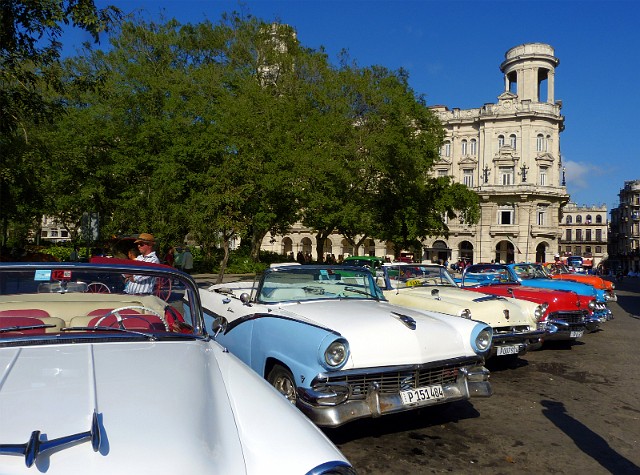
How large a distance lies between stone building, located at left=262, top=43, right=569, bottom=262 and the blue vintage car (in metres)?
48.0

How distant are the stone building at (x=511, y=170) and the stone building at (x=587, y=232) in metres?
58.5

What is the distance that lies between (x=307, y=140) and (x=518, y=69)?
5136cm

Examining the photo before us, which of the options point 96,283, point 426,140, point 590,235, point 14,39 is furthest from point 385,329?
point 590,235

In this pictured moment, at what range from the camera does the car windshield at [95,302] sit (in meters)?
3.34

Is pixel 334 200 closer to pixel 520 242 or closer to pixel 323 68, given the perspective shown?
pixel 323 68

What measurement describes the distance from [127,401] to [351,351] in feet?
8.47

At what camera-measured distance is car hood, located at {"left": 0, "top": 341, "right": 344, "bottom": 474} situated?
2.00 m

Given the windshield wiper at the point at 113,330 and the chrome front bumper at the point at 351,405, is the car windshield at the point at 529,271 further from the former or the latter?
the windshield wiper at the point at 113,330

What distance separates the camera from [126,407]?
92.6 inches

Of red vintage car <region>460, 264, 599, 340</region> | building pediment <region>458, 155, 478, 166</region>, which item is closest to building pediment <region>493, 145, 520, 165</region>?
building pediment <region>458, 155, 478, 166</region>

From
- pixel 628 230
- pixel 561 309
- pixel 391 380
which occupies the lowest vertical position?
pixel 391 380

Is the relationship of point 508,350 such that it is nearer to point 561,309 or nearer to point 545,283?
point 561,309

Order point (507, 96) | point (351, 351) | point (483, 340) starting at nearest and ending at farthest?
point (351, 351), point (483, 340), point (507, 96)

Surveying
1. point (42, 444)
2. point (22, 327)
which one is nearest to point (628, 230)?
point (22, 327)
